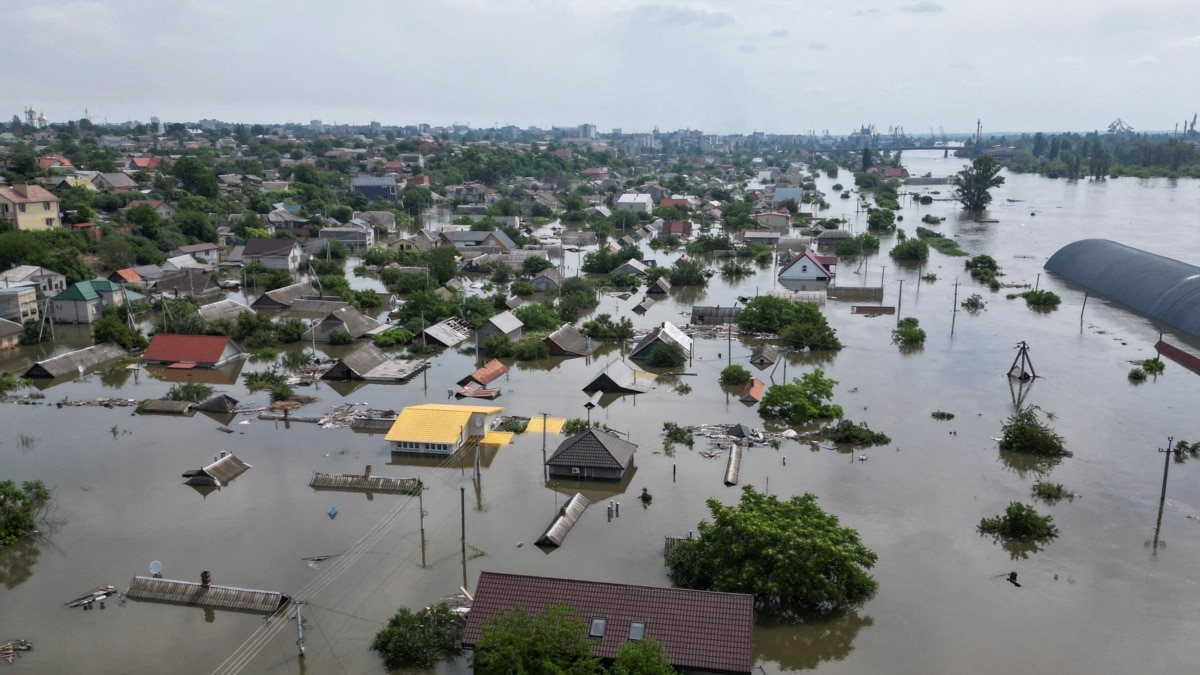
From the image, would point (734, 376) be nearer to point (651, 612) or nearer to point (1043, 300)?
point (651, 612)

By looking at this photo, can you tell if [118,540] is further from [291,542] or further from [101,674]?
[101,674]

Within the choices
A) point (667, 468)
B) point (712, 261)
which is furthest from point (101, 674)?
point (712, 261)

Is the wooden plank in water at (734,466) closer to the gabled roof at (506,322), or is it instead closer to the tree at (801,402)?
the tree at (801,402)

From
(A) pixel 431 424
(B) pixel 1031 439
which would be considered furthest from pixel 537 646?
(B) pixel 1031 439

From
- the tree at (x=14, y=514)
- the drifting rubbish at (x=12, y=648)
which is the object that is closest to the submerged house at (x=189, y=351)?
the tree at (x=14, y=514)

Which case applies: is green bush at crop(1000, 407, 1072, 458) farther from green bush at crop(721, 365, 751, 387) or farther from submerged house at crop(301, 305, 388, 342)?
submerged house at crop(301, 305, 388, 342)

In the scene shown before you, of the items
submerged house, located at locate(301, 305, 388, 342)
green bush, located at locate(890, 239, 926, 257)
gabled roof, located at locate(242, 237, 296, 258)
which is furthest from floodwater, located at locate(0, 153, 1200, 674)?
green bush, located at locate(890, 239, 926, 257)
